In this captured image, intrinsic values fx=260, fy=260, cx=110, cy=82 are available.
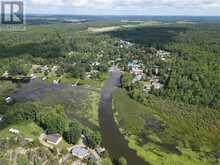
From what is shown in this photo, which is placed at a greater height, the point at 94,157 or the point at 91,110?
the point at 91,110

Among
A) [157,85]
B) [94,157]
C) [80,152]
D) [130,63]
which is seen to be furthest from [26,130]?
[130,63]

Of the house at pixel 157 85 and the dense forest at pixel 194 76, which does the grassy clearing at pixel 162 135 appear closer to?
the dense forest at pixel 194 76

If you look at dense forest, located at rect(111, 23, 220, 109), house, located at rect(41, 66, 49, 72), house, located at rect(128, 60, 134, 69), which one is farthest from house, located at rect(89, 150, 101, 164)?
house, located at rect(128, 60, 134, 69)

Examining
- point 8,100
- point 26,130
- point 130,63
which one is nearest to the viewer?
point 26,130

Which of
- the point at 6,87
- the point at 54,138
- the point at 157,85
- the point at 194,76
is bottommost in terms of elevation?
the point at 54,138

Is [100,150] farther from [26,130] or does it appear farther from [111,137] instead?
[26,130]

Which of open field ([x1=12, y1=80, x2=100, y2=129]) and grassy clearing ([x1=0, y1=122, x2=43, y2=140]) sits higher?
open field ([x1=12, y1=80, x2=100, y2=129])

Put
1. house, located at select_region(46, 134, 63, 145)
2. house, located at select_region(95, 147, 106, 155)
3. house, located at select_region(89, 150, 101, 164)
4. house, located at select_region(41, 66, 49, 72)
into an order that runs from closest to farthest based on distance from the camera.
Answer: house, located at select_region(89, 150, 101, 164)
house, located at select_region(95, 147, 106, 155)
house, located at select_region(46, 134, 63, 145)
house, located at select_region(41, 66, 49, 72)

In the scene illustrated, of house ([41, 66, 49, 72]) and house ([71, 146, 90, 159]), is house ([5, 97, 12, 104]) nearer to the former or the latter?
house ([71, 146, 90, 159])
